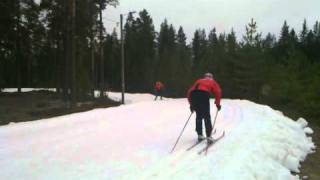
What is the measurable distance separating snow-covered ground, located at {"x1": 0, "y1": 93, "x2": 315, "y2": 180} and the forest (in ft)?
50.7

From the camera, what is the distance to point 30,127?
18000 millimetres

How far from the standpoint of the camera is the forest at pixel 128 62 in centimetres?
3970

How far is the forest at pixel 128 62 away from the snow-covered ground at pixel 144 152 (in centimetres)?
1547

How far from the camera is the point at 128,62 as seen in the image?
104 metres

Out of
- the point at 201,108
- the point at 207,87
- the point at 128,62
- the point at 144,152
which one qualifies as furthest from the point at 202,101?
the point at 128,62

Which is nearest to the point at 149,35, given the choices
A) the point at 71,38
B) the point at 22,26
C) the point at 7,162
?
the point at 22,26

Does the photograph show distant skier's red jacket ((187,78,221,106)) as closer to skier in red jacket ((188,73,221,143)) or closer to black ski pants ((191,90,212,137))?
skier in red jacket ((188,73,221,143))

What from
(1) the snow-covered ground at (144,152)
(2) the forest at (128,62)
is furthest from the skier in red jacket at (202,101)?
(2) the forest at (128,62)

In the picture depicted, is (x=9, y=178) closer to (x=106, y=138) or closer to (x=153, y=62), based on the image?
(x=106, y=138)

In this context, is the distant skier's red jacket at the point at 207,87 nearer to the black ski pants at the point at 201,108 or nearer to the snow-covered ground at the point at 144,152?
the black ski pants at the point at 201,108

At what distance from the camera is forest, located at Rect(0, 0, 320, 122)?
1563 inches

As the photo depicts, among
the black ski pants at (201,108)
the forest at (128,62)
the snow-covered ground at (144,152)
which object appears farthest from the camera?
the forest at (128,62)

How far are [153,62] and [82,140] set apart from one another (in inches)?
3556

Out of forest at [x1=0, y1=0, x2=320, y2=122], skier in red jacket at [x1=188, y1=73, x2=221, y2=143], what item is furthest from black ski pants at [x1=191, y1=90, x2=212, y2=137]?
forest at [x1=0, y1=0, x2=320, y2=122]
